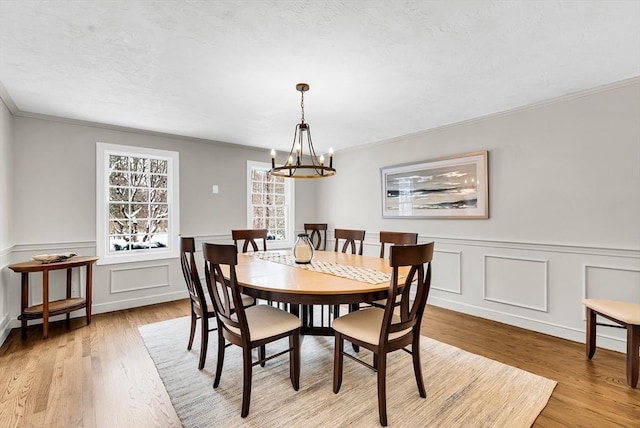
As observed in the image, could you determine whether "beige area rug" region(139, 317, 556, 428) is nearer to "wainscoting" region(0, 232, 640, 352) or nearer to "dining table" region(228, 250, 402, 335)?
"dining table" region(228, 250, 402, 335)

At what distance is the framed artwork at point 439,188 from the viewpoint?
3.65 meters

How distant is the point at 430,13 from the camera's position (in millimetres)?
1745

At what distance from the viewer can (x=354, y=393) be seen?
2100mm

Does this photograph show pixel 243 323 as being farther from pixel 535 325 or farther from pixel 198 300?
pixel 535 325

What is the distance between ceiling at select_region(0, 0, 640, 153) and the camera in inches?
67.6

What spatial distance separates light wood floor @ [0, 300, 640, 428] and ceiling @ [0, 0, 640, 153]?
2348 millimetres

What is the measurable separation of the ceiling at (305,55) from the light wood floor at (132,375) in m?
2.35

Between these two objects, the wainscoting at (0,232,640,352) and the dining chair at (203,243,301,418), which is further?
the wainscoting at (0,232,640,352)

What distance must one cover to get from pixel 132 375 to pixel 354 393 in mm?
1698

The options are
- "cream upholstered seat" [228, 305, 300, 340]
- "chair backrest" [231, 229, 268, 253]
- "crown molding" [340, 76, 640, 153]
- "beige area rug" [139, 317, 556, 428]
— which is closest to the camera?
"beige area rug" [139, 317, 556, 428]

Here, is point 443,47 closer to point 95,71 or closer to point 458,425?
point 458,425

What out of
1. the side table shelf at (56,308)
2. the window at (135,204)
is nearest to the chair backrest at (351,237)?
the window at (135,204)

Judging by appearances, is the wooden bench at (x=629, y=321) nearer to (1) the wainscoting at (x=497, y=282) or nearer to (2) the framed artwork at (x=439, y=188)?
(1) the wainscoting at (x=497, y=282)

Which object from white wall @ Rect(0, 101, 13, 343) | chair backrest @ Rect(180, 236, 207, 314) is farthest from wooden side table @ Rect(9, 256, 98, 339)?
chair backrest @ Rect(180, 236, 207, 314)
